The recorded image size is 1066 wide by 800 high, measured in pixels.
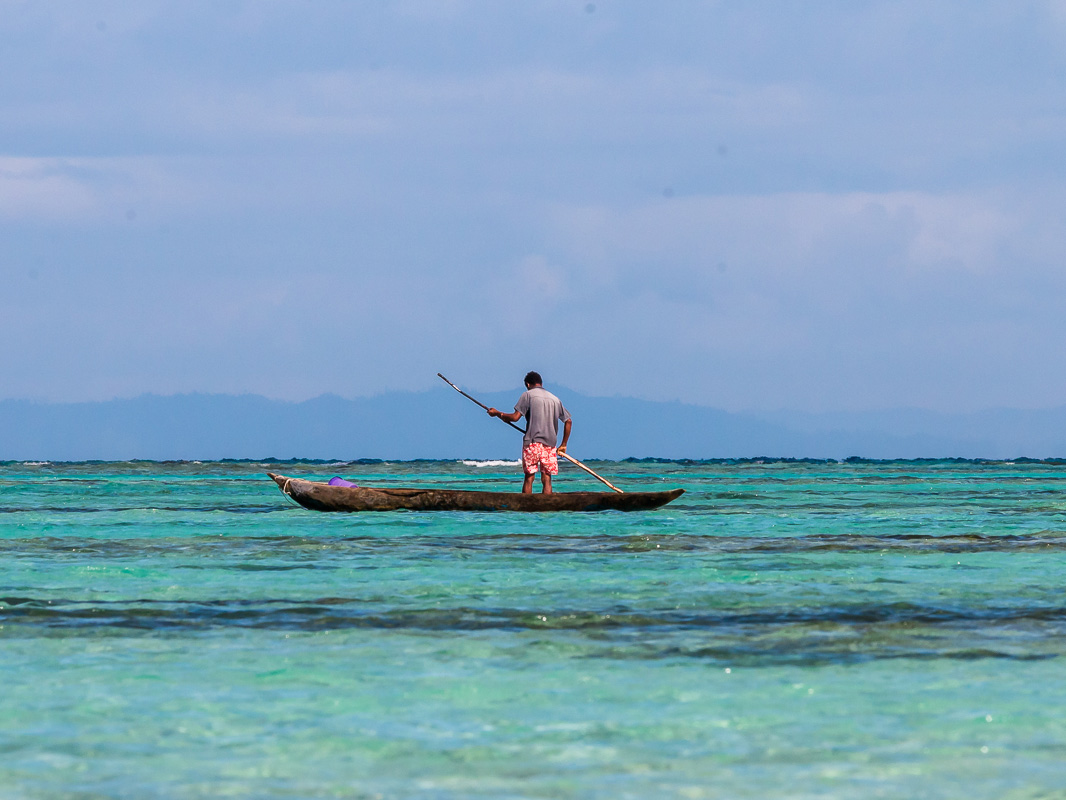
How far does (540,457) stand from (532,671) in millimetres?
12444

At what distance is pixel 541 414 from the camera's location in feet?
67.5

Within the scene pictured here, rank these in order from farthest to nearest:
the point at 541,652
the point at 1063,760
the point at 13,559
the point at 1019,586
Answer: the point at 13,559 < the point at 1019,586 < the point at 541,652 < the point at 1063,760

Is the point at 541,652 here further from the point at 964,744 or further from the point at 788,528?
the point at 788,528

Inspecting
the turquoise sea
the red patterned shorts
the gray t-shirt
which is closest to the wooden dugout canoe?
the red patterned shorts

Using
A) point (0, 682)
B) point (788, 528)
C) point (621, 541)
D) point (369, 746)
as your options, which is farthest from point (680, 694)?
point (788, 528)

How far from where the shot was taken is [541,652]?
370 inches

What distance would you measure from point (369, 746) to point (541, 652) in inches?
114

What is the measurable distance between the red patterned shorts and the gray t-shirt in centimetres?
9

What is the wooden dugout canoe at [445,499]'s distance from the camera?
22125 millimetres

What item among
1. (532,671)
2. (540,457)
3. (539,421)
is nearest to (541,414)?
(539,421)

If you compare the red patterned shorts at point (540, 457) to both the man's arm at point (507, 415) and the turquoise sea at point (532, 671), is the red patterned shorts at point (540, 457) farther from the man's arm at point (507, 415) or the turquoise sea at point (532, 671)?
the turquoise sea at point (532, 671)

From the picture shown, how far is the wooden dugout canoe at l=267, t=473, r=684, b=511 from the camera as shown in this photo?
2212 cm

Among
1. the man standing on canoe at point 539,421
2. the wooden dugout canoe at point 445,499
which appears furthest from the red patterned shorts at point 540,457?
the wooden dugout canoe at point 445,499

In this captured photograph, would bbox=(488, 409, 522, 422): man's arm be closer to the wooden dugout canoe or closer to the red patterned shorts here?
the red patterned shorts
